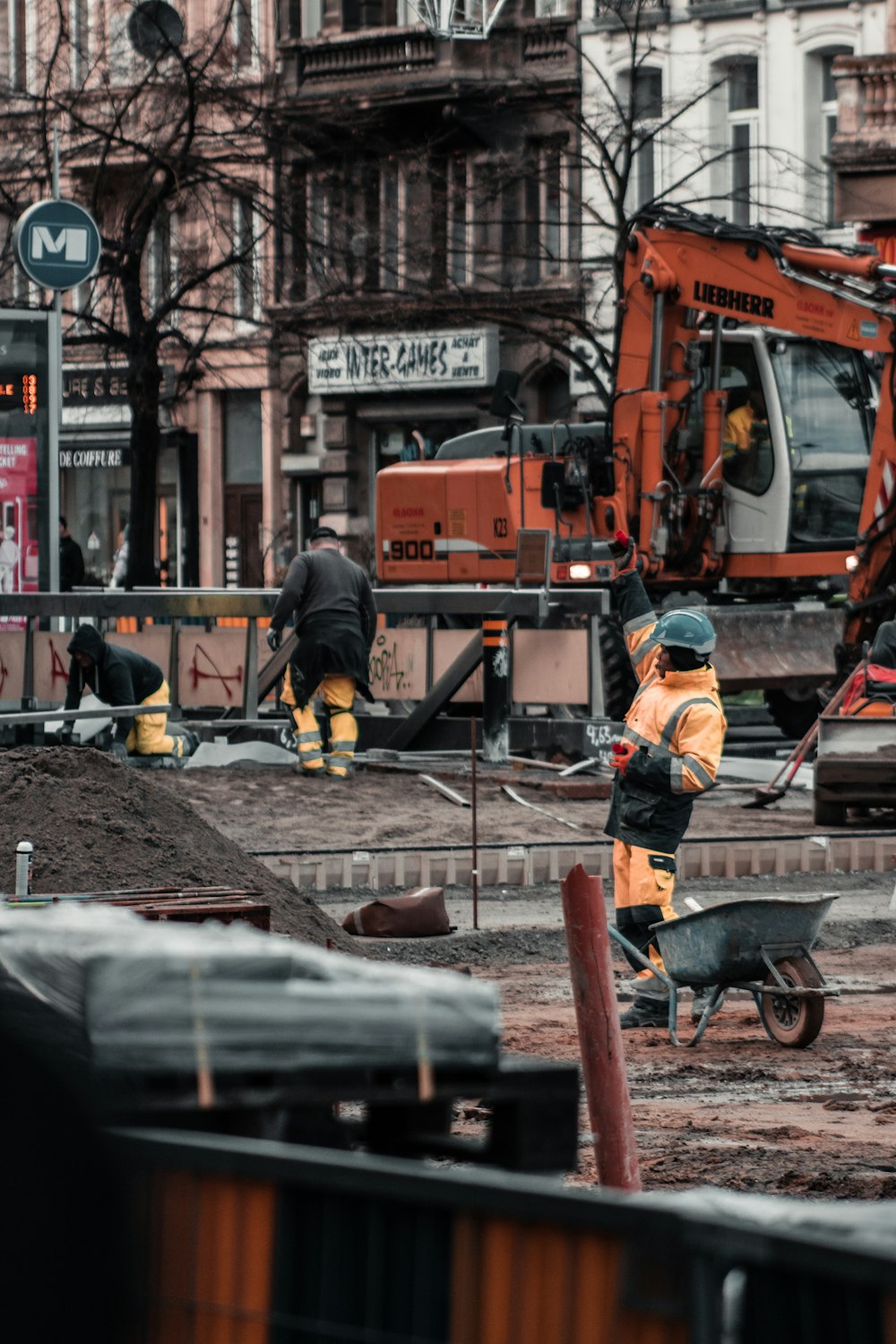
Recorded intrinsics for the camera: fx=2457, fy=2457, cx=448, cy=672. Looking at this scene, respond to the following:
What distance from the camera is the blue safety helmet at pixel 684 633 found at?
31.3 ft

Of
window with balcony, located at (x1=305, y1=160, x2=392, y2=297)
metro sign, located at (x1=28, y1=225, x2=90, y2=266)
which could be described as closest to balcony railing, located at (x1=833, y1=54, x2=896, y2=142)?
window with balcony, located at (x1=305, y1=160, x2=392, y2=297)

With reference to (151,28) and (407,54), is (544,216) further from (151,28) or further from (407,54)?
(151,28)

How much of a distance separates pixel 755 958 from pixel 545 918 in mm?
3710

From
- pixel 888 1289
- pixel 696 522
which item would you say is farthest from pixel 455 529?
pixel 888 1289

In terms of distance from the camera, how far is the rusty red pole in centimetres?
604

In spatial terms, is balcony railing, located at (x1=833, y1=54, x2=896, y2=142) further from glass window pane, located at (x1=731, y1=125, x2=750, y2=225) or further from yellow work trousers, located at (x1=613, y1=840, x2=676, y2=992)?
yellow work trousers, located at (x1=613, y1=840, x2=676, y2=992)

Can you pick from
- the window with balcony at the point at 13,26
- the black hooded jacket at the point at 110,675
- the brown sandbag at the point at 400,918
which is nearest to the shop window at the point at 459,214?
the window with balcony at the point at 13,26

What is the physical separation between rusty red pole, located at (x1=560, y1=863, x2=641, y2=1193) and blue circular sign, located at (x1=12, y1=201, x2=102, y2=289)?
1378 cm

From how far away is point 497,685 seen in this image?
18.3 meters

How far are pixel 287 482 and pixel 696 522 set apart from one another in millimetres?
22317

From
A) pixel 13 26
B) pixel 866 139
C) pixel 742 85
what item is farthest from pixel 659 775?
pixel 13 26

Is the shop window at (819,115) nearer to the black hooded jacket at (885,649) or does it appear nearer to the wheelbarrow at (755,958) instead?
the black hooded jacket at (885,649)

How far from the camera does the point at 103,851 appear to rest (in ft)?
36.8

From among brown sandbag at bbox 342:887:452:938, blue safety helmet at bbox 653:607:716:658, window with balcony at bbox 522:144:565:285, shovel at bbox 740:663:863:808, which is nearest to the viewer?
blue safety helmet at bbox 653:607:716:658
